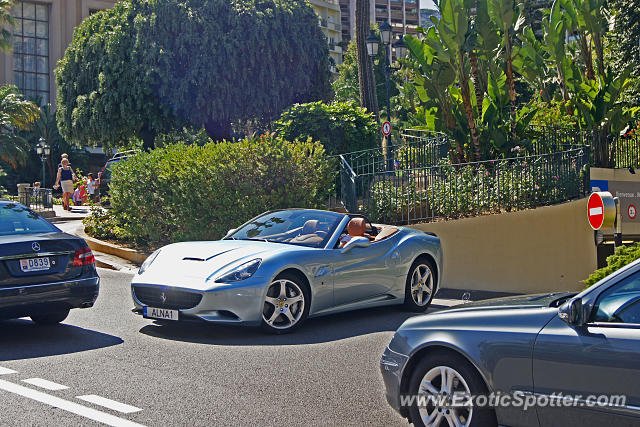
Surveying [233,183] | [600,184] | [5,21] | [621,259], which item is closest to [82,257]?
[621,259]

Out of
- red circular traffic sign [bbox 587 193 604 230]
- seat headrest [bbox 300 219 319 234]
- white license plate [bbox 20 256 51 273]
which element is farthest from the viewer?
red circular traffic sign [bbox 587 193 604 230]

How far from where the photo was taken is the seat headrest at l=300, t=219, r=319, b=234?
10105mm

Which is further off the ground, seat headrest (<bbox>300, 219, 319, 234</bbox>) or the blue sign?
the blue sign

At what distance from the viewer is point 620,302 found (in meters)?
4.30

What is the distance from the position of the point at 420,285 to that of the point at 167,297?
11.9ft

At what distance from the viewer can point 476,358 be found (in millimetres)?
4699

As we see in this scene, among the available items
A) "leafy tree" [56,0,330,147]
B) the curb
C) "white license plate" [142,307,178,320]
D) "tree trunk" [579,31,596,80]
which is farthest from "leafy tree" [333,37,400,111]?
"white license plate" [142,307,178,320]

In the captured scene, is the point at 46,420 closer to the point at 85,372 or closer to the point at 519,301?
the point at 85,372

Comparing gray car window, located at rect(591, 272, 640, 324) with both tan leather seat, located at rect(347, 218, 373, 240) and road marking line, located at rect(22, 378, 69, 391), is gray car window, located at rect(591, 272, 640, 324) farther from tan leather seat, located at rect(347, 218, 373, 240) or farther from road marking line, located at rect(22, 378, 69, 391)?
tan leather seat, located at rect(347, 218, 373, 240)

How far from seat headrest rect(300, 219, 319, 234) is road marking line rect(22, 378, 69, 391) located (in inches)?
163

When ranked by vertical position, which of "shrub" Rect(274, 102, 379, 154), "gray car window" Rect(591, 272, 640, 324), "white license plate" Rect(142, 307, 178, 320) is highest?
"shrub" Rect(274, 102, 379, 154)

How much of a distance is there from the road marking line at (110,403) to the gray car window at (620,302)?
3.20m

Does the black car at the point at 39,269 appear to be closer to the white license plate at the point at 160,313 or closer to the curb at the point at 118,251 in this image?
the white license plate at the point at 160,313

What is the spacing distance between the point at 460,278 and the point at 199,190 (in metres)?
5.25
